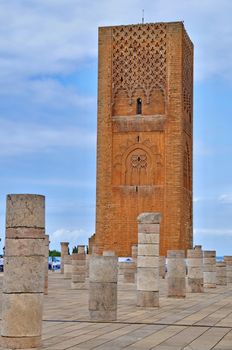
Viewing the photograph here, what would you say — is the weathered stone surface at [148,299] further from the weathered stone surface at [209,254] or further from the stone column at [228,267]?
the stone column at [228,267]

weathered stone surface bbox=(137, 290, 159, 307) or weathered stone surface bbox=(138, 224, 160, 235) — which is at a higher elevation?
weathered stone surface bbox=(138, 224, 160, 235)

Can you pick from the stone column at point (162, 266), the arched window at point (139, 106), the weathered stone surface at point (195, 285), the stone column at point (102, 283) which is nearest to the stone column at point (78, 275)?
the weathered stone surface at point (195, 285)

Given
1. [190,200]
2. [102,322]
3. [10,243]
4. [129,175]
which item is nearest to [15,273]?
[10,243]

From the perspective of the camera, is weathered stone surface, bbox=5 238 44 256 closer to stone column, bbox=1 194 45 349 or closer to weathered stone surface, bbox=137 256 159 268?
stone column, bbox=1 194 45 349

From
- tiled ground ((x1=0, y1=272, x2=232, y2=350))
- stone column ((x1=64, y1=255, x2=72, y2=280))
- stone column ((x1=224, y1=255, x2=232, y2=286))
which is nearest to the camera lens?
tiled ground ((x1=0, y1=272, x2=232, y2=350))

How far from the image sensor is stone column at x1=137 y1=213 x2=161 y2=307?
11.5 m

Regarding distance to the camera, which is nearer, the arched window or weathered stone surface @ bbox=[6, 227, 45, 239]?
weathered stone surface @ bbox=[6, 227, 45, 239]

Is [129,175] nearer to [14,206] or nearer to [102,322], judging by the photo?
[102,322]

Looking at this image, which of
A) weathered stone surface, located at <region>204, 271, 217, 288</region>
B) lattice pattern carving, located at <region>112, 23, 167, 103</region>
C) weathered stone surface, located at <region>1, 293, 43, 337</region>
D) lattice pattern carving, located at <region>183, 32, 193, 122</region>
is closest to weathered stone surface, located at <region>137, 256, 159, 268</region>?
weathered stone surface, located at <region>1, 293, 43, 337</region>

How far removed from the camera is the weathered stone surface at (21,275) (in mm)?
6750

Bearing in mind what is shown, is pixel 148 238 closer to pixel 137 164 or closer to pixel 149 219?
pixel 149 219

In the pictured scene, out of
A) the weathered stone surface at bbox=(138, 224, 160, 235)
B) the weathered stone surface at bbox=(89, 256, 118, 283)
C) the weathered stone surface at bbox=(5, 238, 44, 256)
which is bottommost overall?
the weathered stone surface at bbox=(89, 256, 118, 283)

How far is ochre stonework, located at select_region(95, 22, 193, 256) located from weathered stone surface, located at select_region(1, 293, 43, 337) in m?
26.6

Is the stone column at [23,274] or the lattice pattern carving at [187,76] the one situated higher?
the lattice pattern carving at [187,76]
